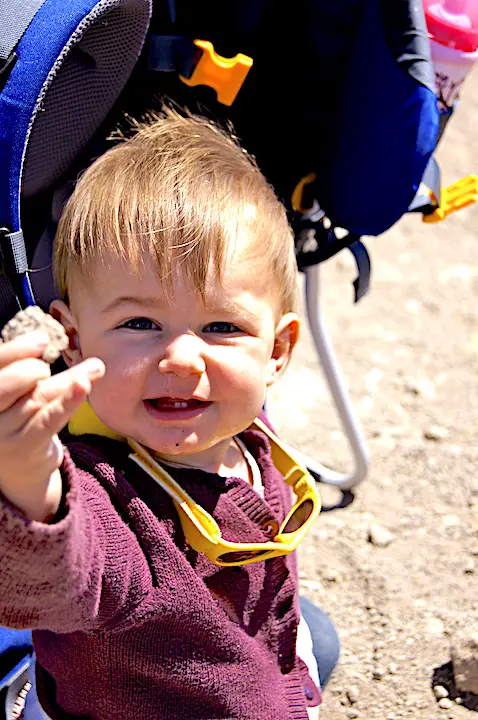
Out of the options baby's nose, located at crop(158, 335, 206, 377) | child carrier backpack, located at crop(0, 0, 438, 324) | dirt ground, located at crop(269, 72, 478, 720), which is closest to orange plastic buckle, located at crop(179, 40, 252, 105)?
child carrier backpack, located at crop(0, 0, 438, 324)

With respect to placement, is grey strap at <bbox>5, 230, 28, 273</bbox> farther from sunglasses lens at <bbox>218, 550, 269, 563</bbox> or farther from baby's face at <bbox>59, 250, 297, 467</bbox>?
sunglasses lens at <bbox>218, 550, 269, 563</bbox>

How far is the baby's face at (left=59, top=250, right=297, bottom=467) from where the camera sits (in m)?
1.21

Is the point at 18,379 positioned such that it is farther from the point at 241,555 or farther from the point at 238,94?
the point at 238,94

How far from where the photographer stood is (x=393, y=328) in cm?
305

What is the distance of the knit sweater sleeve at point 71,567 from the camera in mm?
956

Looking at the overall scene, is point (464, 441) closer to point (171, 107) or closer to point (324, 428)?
point (324, 428)

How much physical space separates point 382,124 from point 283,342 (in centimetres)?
42

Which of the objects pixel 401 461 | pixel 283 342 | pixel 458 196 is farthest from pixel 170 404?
pixel 401 461

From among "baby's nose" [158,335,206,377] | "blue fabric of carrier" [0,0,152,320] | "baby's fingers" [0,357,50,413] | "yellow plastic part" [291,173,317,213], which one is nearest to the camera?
"baby's fingers" [0,357,50,413]

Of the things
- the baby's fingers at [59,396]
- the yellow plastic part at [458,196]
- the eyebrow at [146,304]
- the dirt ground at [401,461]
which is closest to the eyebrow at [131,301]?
the eyebrow at [146,304]

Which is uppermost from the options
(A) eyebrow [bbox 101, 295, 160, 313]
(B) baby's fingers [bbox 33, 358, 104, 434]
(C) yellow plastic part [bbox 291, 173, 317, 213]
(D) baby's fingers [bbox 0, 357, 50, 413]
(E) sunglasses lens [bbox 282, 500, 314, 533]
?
(D) baby's fingers [bbox 0, 357, 50, 413]

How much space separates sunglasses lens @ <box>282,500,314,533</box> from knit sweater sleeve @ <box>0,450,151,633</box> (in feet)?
1.21

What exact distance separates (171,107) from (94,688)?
36.8 inches

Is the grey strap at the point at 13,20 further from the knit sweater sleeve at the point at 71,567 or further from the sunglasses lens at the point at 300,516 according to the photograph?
the sunglasses lens at the point at 300,516
